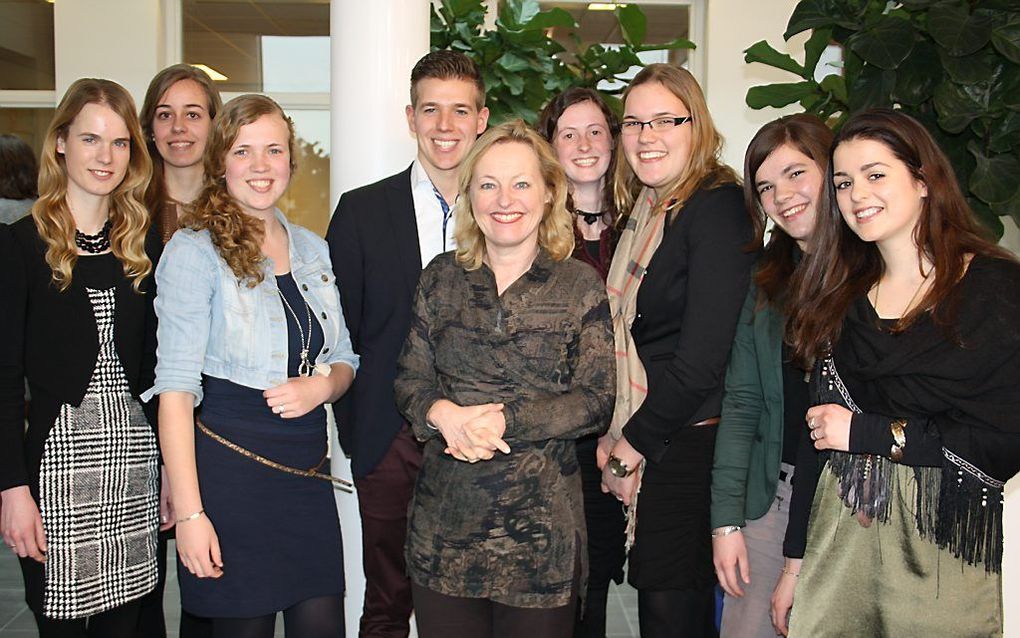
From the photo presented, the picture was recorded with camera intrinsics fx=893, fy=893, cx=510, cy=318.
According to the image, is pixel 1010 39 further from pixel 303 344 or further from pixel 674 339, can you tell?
pixel 303 344

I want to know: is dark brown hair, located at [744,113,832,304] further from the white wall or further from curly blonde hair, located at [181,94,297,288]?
the white wall

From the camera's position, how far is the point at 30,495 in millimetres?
2307

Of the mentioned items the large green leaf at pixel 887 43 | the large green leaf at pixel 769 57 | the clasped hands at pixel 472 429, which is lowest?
the clasped hands at pixel 472 429

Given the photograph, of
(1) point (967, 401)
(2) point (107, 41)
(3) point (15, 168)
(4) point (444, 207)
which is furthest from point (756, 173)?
(2) point (107, 41)

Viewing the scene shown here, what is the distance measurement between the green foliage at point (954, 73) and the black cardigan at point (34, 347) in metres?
2.50

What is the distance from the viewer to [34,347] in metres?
2.33

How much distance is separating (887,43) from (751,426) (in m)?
1.44

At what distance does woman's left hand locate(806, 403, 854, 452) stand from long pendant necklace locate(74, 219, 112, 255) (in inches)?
74.8

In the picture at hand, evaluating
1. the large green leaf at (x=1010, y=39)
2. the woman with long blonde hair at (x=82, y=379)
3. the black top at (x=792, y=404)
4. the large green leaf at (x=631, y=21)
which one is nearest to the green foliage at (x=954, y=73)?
the large green leaf at (x=1010, y=39)

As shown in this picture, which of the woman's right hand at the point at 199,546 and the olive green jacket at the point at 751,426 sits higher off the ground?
the olive green jacket at the point at 751,426

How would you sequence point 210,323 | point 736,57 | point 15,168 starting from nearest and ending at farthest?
point 210,323 → point 15,168 → point 736,57

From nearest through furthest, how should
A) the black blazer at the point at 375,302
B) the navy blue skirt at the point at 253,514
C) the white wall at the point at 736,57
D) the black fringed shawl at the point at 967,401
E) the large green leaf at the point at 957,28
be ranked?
the black fringed shawl at the point at 967,401 < the navy blue skirt at the point at 253,514 < the black blazer at the point at 375,302 < the large green leaf at the point at 957,28 < the white wall at the point at 736,57

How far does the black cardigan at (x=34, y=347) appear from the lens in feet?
7.57

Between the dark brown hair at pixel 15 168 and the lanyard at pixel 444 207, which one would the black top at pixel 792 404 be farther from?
the dark brown hair at pixel 15 168
